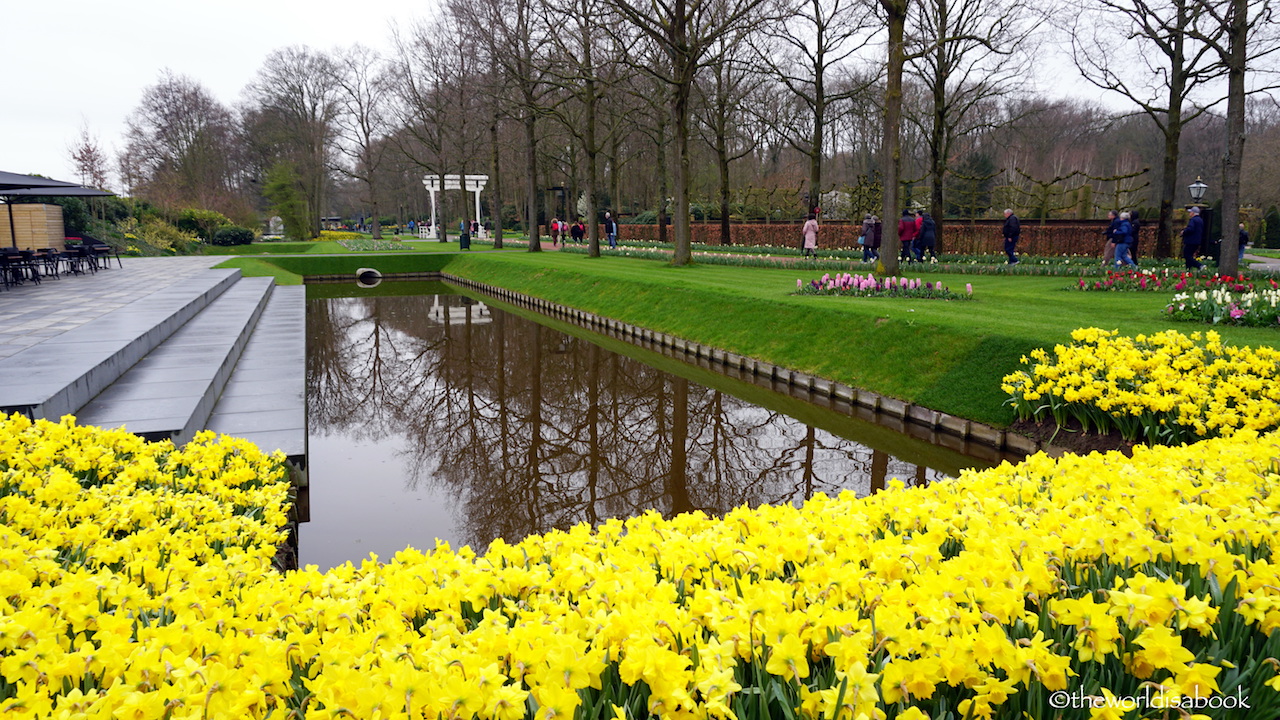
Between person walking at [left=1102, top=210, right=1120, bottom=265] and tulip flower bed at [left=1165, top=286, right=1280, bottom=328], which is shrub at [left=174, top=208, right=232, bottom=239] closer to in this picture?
person walking at [left=1102, top=210, right=1120, bottom=265]

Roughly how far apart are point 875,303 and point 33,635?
1210cm

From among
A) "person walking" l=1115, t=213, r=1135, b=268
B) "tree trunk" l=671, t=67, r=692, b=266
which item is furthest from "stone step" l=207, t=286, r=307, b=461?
"person walking" l=1115, t=213, r=1135, b=268

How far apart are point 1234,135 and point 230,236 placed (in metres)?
41.3

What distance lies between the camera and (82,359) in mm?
7922

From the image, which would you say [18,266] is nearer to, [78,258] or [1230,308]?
[78,258]

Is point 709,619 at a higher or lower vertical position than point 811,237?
lower

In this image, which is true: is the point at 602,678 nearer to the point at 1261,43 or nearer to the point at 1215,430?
the point at 1215,430

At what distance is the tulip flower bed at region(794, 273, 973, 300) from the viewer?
13.6m

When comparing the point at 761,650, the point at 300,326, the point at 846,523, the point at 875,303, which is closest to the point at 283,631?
the point at 761,650

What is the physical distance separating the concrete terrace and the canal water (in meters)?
0.74

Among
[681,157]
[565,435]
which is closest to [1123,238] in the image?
[681,157]

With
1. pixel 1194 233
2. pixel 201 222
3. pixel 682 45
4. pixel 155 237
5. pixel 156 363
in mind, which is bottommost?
pixel 156 363

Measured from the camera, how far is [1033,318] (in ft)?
35.8

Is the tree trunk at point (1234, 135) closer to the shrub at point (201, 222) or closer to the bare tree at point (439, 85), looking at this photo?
the bare tree at point (439, 85)
